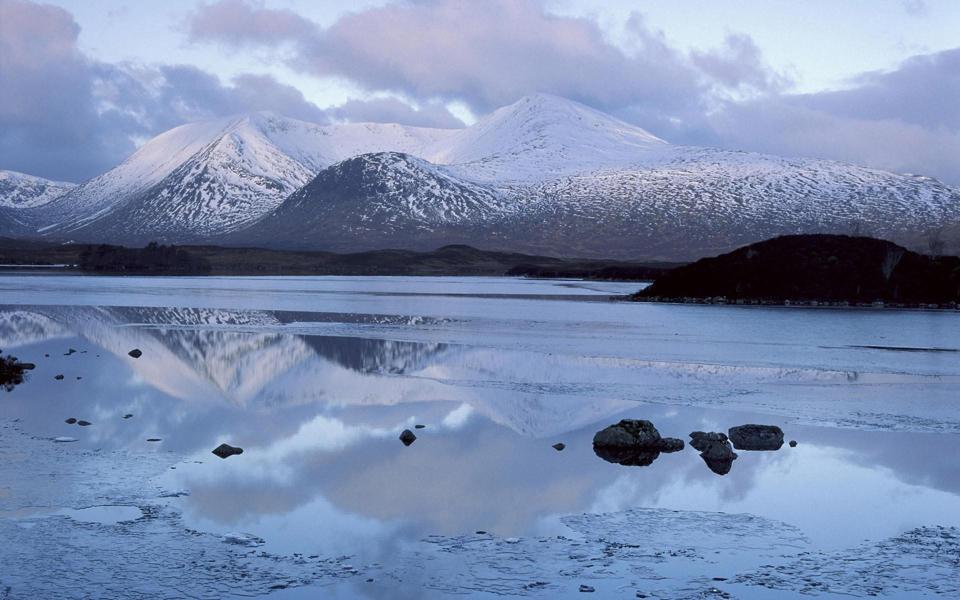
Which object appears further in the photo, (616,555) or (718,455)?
(718,455)

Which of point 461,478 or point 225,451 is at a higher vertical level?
point 225,451

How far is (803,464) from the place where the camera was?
1919 cm

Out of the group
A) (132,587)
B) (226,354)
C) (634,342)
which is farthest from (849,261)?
(132,587)

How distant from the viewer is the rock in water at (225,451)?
62.5ft

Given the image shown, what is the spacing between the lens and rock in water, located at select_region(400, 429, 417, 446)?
67.4 ft

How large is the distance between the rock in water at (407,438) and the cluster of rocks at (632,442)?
3598mm

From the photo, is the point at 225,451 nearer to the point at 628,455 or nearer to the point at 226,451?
the point at 226,451

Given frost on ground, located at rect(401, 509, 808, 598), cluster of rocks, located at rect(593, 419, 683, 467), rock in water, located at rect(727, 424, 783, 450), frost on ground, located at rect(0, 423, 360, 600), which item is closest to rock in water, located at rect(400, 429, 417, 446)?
cluster of rocks, located at rect(593, 419, 683, 467)

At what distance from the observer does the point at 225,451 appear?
19.1 m

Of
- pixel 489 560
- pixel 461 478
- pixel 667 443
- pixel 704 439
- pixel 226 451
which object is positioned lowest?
pixel 489 560

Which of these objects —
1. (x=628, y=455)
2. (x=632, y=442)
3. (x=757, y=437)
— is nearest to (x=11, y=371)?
(x=632, y=442)

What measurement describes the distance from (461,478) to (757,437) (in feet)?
21.7

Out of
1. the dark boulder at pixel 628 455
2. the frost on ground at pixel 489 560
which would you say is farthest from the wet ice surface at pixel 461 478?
the dark boulder at pixel 628 455

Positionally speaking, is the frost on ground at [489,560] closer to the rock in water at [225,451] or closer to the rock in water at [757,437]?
the rock in water at [225,451]
